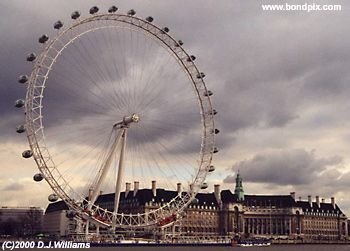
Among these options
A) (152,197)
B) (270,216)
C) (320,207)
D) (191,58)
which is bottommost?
(270,216)

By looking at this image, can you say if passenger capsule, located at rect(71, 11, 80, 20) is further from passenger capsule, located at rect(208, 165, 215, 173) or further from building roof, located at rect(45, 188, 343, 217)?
building roof, located at rect(45, 188, 343, 217)

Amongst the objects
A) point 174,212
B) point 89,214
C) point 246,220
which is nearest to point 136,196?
point 246,220

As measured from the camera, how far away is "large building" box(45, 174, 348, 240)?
115 m

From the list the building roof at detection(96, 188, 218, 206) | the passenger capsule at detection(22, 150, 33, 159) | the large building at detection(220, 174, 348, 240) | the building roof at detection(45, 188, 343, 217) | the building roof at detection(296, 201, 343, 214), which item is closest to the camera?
the passenger capsule at detection(22, 150, 33, 159)

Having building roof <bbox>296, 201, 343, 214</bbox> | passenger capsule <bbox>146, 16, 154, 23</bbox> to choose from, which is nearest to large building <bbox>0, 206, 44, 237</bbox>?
building roof <bbox>296, 201, 343, 214</bbox>

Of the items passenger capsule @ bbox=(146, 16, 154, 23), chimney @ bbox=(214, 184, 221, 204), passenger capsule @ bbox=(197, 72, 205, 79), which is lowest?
chimney @ bbox=(214, 184, 221, 204)

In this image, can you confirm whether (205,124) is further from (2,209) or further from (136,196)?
(2,209)

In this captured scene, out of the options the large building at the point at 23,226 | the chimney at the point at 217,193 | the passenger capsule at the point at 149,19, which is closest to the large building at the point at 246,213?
the chimney at the point at 217,193

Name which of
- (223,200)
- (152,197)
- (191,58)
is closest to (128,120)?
(191,58)

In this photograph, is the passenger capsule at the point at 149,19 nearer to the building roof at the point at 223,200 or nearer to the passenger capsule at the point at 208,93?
the passenger capsule at the point at 208,93

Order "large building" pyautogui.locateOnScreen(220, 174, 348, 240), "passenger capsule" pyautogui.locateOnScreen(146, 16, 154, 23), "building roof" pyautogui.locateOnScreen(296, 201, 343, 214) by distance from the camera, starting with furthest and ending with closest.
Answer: "building roof" pyautogui.locateOnScreen(296, 201, 343, 214) → "large building" pyautogui.locateOnScreen(220, 174, 348, 240) → "passenger capsule" pyautogui.locateOnScreen(146, 16, 154, 23)

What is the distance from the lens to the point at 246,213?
131375 millimetres

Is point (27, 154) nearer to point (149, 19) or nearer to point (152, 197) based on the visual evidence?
point (149, 19)

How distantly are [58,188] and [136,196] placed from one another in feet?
225
